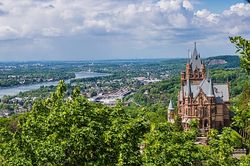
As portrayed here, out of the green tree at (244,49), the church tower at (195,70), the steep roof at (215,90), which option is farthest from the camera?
the church tower at (195,70)

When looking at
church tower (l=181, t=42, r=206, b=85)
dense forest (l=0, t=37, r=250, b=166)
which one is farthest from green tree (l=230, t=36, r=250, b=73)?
church tower (l=181, t=42, r=206, b=85)

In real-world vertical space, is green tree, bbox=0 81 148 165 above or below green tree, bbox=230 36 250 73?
below

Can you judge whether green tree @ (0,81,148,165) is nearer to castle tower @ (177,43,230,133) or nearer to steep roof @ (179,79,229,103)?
castle tower @ (177,43,230,133)

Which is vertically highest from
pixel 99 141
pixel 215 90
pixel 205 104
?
pixel 99 141

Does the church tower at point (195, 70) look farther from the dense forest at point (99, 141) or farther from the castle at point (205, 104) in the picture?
the dense forest at point (99, 141)

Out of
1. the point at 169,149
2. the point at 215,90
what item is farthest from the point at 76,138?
the point at 215,90

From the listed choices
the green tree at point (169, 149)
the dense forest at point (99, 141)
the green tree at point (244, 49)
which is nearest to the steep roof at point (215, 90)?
the dense forest at point (99, 141)

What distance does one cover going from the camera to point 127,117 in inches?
824

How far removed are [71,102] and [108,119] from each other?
1.92 m

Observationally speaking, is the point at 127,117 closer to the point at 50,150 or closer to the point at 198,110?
the point at 50,150

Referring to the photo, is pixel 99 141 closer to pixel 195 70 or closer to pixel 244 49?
pixel 244 49

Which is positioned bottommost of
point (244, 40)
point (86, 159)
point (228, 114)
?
point (228, 114)

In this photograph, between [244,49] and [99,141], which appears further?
[99,141]

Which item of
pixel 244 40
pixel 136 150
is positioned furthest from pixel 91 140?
pixel 244 40
